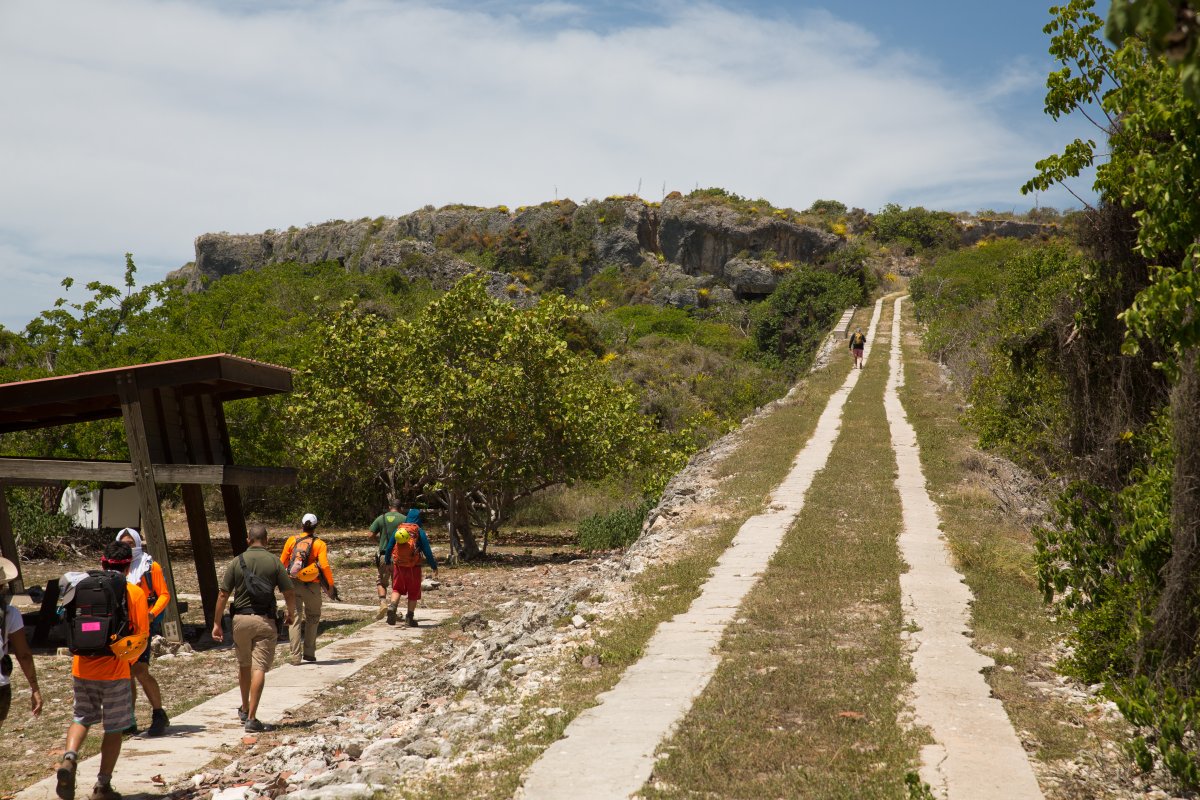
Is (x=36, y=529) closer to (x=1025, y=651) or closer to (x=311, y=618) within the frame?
(x=311, y=618)

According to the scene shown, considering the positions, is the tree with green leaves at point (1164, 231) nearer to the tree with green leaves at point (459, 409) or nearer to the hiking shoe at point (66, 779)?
the hiking shoe at point (66, 779)

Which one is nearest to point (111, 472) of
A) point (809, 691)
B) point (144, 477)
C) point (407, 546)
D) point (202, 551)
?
point (144, 477)

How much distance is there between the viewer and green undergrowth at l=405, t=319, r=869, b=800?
235 inches

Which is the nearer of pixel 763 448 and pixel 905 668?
pixel 905 668

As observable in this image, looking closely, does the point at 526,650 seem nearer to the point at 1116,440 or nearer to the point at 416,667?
the point at 416,667

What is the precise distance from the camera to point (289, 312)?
45875 millimetres

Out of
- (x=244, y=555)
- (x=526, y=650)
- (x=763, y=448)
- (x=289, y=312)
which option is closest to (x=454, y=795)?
(x=526, y=650)

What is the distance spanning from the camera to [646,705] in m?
7.18

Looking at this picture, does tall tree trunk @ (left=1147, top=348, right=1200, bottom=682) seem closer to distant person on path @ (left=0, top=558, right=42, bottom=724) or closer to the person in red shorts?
distant person on path @ (left=0, top=558, right=42, bottom=724)

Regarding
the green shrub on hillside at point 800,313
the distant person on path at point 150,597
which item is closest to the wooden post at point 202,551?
the distant person on path at point 150,597

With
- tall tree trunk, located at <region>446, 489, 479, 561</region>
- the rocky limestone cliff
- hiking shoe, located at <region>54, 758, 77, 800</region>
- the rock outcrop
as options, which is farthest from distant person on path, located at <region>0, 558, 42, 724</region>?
the rock outcrop

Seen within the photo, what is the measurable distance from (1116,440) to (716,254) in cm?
7737

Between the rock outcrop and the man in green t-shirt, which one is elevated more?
the rock outcrop

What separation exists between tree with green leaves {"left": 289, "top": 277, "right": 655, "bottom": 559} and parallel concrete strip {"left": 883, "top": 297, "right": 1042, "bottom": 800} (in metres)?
10.4
